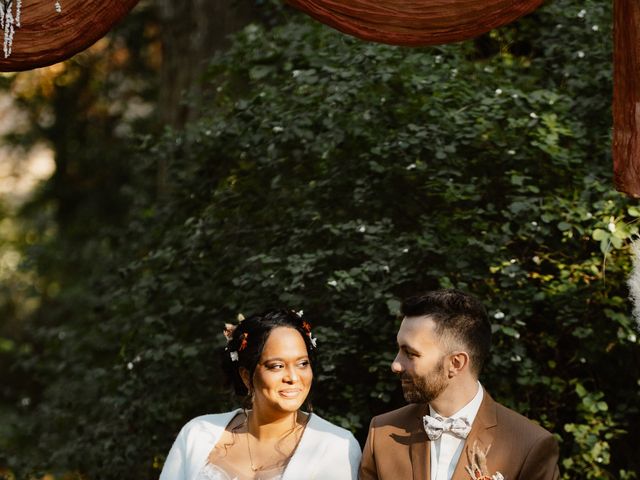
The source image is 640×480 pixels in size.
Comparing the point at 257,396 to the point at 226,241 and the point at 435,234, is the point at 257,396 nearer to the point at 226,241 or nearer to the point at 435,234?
the point at 435,234

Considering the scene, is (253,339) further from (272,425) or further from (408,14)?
(408,14)

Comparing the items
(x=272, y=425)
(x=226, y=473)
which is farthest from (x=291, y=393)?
(x=226, y=473)

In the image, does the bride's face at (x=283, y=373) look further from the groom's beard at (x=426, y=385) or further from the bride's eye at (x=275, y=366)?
the groom's beard at (x=426, y=385)

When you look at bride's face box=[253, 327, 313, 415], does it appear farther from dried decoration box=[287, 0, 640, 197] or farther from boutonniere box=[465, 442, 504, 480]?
dried decoration box=[287, 0, 640, 197]

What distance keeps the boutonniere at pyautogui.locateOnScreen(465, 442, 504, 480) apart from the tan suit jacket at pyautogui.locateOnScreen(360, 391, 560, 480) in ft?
0.07

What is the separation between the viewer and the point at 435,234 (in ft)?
15.8

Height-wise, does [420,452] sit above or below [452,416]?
below

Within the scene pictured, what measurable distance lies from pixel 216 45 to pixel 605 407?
4788 millimetres

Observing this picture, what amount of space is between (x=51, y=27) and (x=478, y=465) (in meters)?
1.81

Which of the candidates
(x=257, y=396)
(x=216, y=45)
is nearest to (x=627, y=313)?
(x=257, y=396)

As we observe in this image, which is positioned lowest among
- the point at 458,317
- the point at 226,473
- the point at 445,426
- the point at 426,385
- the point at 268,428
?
the point at 226,473

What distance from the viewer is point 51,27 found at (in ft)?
8.48

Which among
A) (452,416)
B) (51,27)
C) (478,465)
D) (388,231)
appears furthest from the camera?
(388,231)

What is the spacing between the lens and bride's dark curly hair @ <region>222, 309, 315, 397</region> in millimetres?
3688
